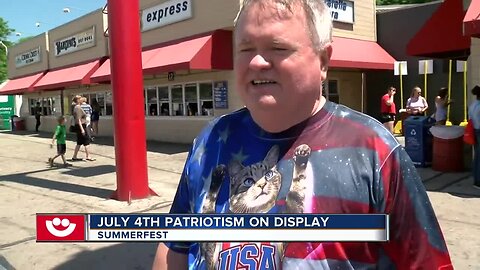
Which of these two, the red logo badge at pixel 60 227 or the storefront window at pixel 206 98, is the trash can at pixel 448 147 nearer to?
the storefront window at pixel 206 98

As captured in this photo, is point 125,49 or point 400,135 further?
point 400,135

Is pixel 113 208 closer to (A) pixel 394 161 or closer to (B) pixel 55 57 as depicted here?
(A) pixel 394 161

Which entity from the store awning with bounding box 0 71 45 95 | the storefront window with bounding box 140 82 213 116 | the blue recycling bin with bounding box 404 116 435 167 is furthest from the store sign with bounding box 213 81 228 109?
the store awning with bounding box 0 71 45 95

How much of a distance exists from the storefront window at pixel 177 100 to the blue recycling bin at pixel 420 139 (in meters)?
8.48

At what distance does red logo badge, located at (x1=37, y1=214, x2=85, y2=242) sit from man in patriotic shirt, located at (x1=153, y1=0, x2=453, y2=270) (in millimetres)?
378

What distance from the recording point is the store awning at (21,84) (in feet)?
78.4

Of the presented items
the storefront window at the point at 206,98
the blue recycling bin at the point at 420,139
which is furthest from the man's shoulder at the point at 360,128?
the storefront window at the point at 206,98

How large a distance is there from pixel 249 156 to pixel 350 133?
1.06 feet

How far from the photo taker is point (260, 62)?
1.28m

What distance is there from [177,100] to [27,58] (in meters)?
15.5

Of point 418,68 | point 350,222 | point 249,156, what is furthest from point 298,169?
point 418,68

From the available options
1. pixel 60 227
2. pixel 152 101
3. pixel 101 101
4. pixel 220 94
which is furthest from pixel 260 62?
pixel 101 101

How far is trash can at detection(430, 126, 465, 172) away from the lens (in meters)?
8.07

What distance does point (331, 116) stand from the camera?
1.39 meters
